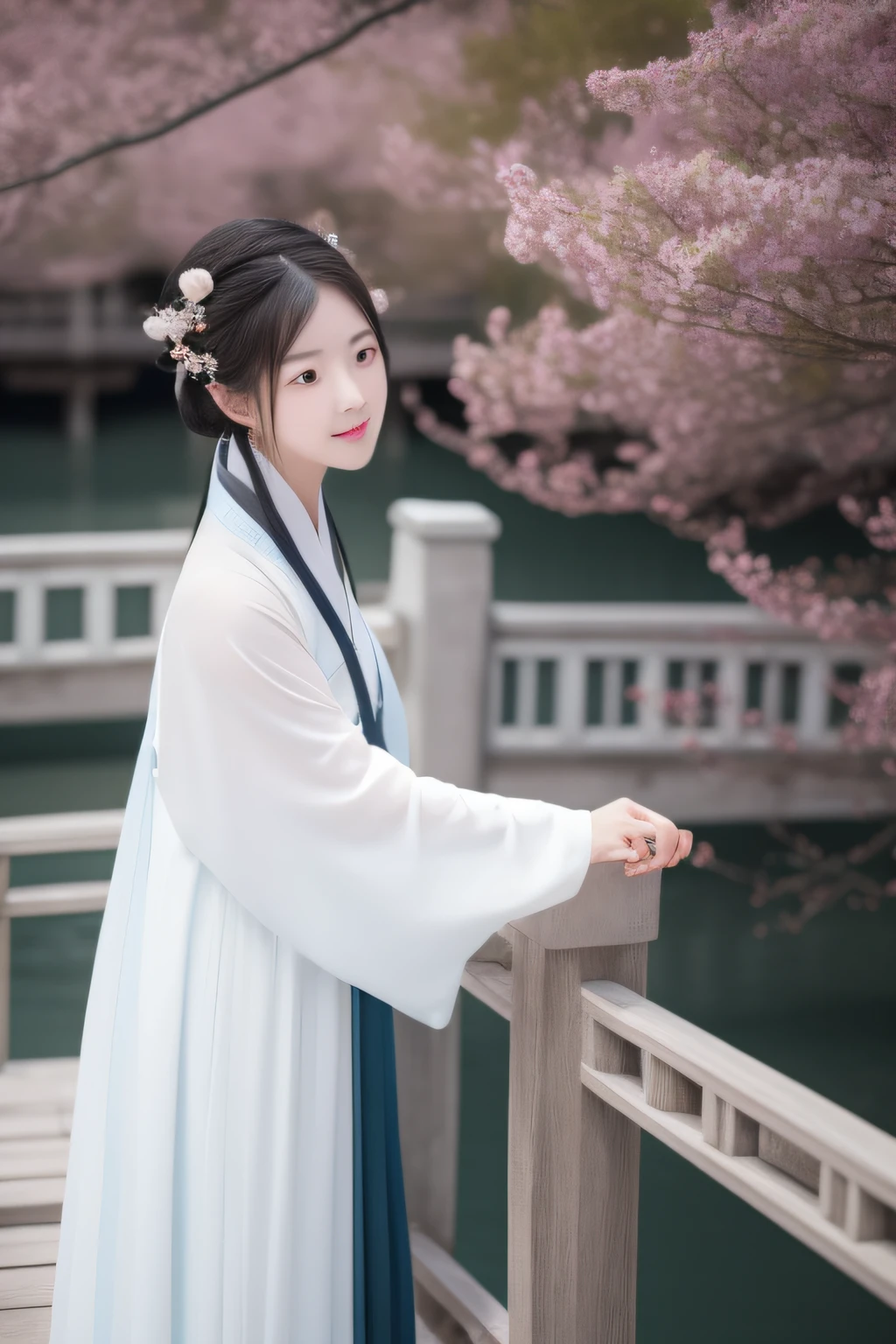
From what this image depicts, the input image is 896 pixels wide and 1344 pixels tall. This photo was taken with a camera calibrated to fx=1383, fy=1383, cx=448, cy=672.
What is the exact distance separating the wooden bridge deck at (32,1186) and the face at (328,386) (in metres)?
1.06

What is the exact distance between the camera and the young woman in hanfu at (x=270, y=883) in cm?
117

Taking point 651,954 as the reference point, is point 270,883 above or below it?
above

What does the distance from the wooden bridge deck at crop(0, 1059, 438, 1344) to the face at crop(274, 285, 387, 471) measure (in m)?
1.06

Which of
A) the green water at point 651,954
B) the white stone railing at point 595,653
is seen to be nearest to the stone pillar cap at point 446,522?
the white stone railing at point 595,653

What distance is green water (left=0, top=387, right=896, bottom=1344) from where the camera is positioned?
324 cm

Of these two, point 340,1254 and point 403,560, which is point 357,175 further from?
point 340,1254

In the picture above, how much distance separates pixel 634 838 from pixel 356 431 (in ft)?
1.47

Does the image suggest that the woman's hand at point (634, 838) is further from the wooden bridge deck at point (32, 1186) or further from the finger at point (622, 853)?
the wooden bridge deck at point (32, 1186)

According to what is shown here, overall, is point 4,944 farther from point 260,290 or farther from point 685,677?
point 685,677

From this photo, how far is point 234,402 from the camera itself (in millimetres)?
1273

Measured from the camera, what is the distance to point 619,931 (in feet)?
4.07

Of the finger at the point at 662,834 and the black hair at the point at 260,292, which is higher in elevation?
the black hair at the point at 260,292

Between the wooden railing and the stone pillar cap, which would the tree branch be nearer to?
the stone pillar cap

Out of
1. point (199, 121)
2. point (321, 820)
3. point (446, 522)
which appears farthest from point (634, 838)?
point (199, 121)
